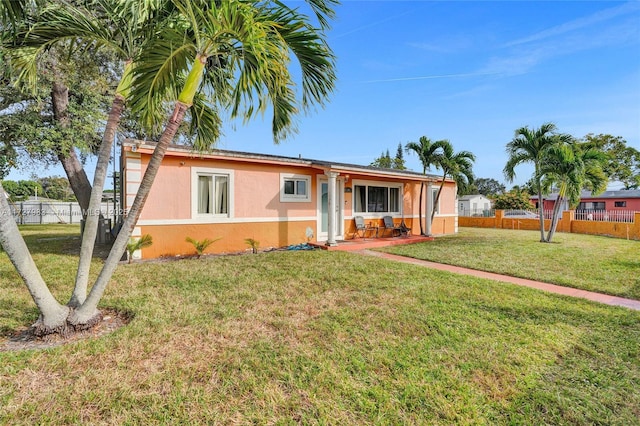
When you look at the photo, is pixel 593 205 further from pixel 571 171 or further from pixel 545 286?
pixel 545 286

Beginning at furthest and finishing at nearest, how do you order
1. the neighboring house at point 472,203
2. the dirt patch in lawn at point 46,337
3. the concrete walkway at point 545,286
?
the neighboring house at point 472,203
the concrete walkway at point 545,286
the dirt patch in lawn at point 46,337

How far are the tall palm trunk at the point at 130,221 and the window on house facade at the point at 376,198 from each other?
9556 millimetres

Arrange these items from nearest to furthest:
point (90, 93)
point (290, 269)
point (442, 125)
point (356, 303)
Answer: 1. point (356, 303)
2. point (290, 269)
3. point (90, 93)
4. point (442, 125)

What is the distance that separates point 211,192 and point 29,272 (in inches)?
245

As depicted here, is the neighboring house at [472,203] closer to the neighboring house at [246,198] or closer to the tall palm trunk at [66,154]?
the neighboring house at [246,198]

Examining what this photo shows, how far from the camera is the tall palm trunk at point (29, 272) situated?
312 cm

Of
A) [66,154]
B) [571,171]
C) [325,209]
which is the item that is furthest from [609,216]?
[66,154]

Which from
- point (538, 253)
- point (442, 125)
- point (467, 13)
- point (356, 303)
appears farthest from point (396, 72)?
point (356, 303)

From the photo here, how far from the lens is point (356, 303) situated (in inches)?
197

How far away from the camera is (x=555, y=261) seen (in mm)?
8672

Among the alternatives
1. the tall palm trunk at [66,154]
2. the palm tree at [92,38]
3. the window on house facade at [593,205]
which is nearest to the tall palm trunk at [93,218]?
the palm tree at [92,38]

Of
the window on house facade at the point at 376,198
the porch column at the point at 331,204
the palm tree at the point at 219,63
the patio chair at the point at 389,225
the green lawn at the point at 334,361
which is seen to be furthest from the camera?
the patio chair at the point at 389,225

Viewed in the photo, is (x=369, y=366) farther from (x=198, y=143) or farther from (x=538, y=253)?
(x=538, y=253)

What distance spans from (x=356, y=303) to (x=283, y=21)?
4164 mm
